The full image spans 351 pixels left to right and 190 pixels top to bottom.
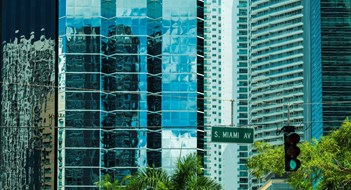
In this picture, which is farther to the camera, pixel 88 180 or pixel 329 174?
pixel 88 180

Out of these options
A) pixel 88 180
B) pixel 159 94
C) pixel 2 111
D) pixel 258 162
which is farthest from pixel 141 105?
pixel 258 162

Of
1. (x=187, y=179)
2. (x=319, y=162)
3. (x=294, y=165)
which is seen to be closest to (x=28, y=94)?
(x=187, y=179)

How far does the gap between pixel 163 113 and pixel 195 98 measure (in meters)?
5.05

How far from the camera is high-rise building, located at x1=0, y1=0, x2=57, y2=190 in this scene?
155875mm

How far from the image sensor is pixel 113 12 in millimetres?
155875

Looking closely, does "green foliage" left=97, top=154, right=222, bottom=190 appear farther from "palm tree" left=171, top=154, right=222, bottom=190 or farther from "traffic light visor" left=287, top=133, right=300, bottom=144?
"traffic light visor" left=287, top=133, right=300, bottom=144

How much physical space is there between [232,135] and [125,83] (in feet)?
362

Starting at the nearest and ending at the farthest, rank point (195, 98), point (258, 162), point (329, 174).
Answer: point (329, 174)
point (258, 162)
point (195, 98)

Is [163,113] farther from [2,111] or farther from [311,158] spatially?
[311,158]

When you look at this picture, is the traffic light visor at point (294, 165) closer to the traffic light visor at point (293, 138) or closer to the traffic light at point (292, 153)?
the traffic light at point (292, 153)

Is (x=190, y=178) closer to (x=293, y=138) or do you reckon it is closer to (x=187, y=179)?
(x=187, y=179)

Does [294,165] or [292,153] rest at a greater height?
[292,153]

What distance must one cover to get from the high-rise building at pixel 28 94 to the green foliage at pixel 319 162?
103 meters

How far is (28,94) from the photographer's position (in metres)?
160
